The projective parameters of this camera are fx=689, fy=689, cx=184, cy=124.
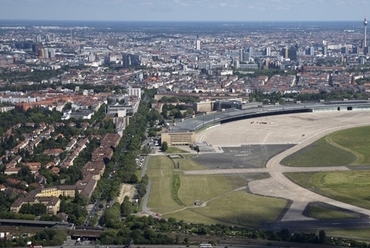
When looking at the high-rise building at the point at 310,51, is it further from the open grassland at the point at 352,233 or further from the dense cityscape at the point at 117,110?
the open grassland at the point at 352,233

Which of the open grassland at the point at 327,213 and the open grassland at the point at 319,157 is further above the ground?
the open grassland at the point at 327,213

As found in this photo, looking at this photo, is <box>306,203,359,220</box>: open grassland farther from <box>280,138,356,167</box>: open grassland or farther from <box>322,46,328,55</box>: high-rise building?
<box>322,46,328,55</box>: high-rise building

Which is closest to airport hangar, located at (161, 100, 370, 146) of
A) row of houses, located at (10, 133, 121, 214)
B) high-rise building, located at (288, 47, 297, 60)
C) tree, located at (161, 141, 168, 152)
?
tree, located at (161, 141, 168, 152)

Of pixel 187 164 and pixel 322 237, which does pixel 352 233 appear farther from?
pixel 187 164

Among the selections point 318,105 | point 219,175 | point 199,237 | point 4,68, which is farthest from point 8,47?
point 199,237

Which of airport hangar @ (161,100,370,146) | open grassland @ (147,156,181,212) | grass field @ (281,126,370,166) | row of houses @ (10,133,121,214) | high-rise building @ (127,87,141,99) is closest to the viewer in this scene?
row of houses @ (10,133,121,214)

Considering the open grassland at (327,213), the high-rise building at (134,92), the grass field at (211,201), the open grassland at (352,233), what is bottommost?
the high-rise building at (134,92)

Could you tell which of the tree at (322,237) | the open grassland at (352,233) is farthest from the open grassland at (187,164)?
the tree at (322,237)
